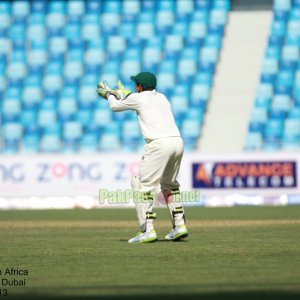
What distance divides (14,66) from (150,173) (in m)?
19.5

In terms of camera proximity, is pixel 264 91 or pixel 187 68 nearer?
pixel 264 91

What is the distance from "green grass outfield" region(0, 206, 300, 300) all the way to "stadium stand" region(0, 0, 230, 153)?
12172 mm

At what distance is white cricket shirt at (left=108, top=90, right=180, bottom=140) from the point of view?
11.4 meters

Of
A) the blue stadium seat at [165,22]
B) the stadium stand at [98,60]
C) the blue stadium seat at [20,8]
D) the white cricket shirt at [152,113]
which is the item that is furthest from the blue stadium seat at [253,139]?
the white cricket shirt at [152,113]

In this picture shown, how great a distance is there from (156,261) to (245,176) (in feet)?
48.6

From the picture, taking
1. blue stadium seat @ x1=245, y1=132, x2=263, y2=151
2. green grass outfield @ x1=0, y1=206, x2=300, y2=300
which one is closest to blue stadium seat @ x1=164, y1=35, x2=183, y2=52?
blue stadium seat @ x1=245, y1=132, x2=263, y2=151

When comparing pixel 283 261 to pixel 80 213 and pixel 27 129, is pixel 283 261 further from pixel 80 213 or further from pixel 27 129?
pixel 27 129

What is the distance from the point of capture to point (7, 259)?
30.1 feet

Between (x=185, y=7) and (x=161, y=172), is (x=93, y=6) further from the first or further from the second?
(x=161, y=172)

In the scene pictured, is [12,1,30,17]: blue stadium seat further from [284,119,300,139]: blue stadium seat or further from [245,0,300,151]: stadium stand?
[284,119,300,139]: blue stadium seat

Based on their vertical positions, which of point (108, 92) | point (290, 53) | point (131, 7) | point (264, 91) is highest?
point (131, 7)

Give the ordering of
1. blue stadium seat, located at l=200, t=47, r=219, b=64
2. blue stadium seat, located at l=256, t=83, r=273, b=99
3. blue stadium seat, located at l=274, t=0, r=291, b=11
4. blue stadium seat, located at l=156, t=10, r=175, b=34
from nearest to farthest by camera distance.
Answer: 1. blue stadium seat, located at l=256, t=83, r=273, b=99
2. blue stadium seat, located at l=200, t=47, r=219, b=64
3. blue stadium seat, located at l=274, t=0, r=291, b=11
4. blue stadium seat, located at l=156, t=10, r=175, b=34

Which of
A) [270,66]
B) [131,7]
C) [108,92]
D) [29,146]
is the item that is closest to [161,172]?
[108,92]

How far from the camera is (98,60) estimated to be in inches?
1177
